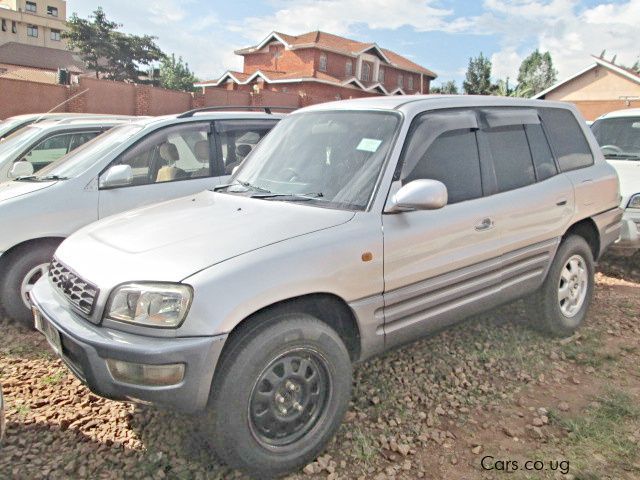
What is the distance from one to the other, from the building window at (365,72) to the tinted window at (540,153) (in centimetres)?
4359

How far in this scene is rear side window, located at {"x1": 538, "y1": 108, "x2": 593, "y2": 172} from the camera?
4.38m

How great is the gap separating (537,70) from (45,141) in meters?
75.0

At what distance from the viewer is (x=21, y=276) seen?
4.32 m

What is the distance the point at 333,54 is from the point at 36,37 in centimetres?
4270

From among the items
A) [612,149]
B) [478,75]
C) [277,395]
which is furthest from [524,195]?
[478,75]

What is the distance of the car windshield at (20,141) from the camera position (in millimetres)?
5977

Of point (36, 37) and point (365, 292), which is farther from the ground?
point (36, 37)

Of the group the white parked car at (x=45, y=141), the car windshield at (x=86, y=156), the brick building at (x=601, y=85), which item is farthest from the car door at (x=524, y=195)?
the brick building at (x=601, y=85)

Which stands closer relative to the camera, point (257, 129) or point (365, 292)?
point (365, 292)

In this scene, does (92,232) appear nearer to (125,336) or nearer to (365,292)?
(125,336)

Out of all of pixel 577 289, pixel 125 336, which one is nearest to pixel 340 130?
pixel 125 336

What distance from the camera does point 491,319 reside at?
4770 mm

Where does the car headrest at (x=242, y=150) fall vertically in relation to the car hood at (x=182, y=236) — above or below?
above

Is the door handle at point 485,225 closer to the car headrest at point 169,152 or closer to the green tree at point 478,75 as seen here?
the car headrest at point 169,152
